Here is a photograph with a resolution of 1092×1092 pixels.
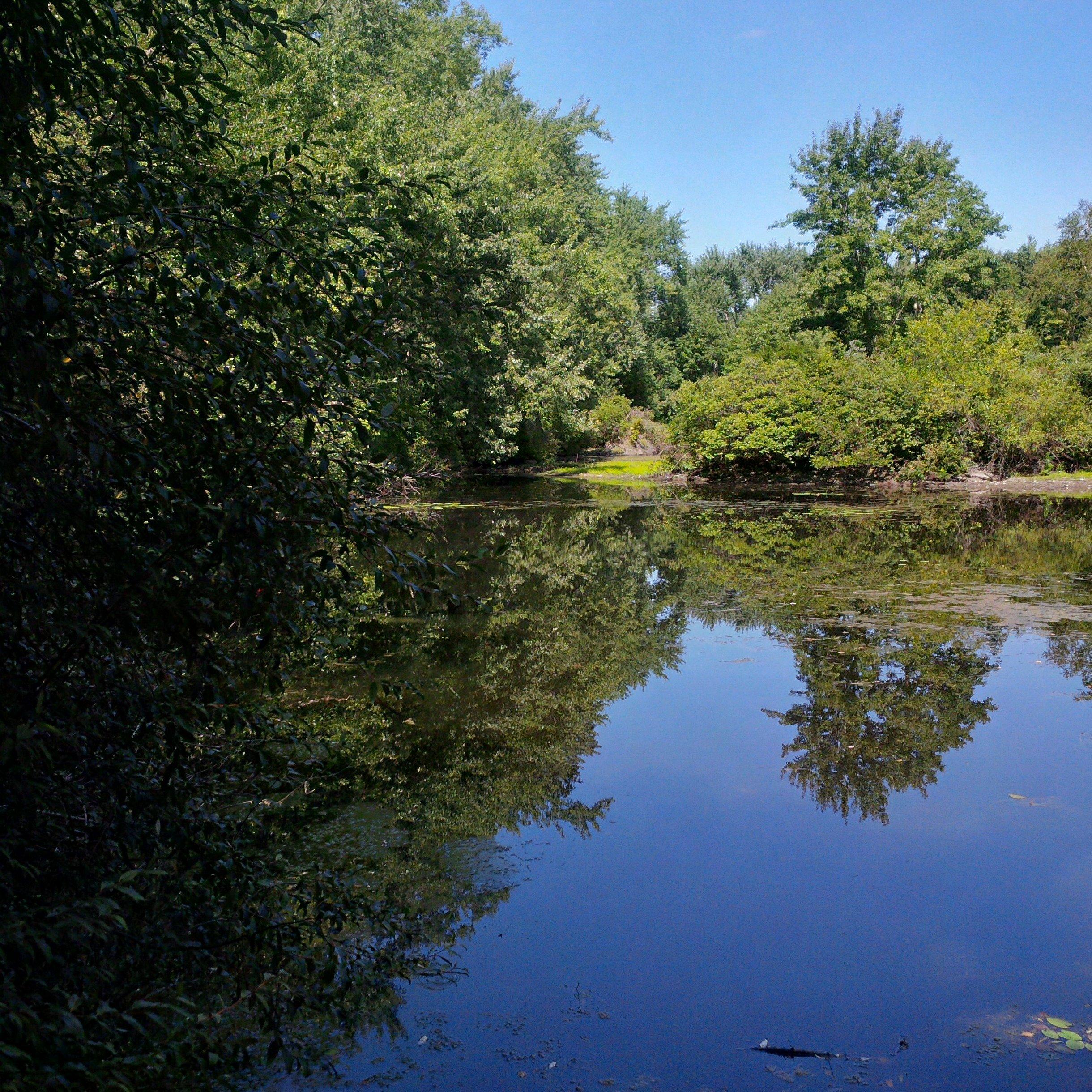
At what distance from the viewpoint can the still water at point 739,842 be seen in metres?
4.22

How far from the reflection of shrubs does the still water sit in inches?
756

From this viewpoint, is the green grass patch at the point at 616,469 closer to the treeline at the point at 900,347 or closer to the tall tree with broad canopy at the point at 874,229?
the treeline at the point at 900,347

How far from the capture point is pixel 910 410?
32094 millimetres

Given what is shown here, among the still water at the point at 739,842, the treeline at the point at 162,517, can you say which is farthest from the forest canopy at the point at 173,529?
the still water at the point at 739,842

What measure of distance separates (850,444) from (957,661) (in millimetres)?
23411

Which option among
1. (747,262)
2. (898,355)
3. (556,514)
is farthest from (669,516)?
(747,262)

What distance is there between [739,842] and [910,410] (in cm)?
2848

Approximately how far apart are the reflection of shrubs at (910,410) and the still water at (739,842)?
1921 centimetres

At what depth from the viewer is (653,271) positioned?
60.4 m

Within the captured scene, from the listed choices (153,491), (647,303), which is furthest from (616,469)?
(153,491)

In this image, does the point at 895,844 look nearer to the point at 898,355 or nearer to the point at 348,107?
the point at 348,107

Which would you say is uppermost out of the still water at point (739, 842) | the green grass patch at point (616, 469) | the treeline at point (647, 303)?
the treeline at point (647, 303)

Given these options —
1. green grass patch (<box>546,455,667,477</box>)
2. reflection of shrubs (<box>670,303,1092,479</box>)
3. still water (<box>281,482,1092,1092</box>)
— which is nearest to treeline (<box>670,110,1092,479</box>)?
reflection of shrubs (<box>670,303,1092,479</box>)

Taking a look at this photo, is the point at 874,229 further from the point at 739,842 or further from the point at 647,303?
the point at 739,842
